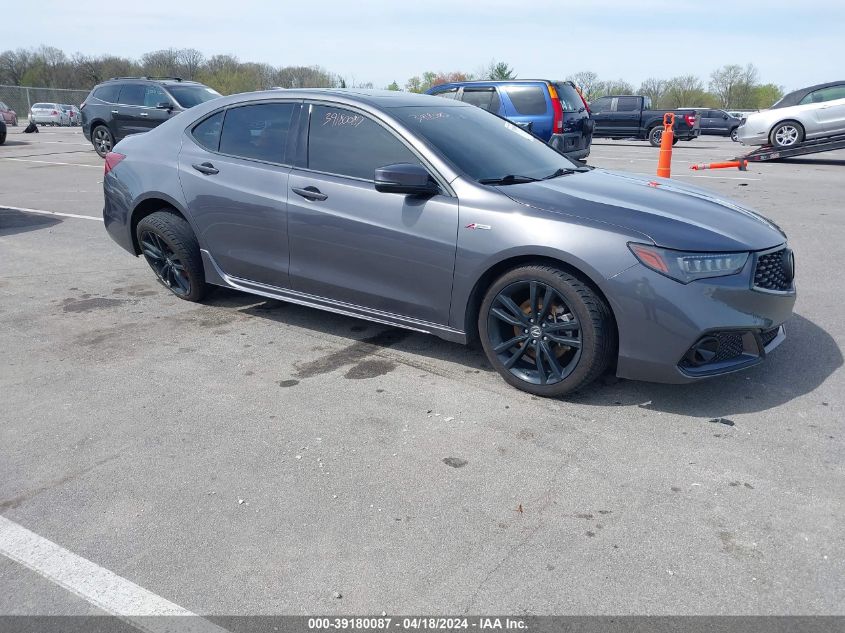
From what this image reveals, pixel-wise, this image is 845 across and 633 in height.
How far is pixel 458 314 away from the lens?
430 centimetres

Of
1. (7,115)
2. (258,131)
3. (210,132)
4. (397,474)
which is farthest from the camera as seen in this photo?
(7,115)

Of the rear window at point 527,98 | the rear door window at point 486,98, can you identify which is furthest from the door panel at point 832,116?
the rear door window at point 486,98

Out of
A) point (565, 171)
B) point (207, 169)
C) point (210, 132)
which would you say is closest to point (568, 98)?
point (565, 171)

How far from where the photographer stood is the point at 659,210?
4105mm

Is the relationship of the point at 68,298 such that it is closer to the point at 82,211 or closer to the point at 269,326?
the point at 269,326

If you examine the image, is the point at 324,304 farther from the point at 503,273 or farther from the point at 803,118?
the point at 803,118

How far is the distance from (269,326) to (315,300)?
662 millimetres

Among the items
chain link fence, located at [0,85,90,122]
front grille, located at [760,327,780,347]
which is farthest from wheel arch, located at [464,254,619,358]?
chain link fence, located at [0,85,90,122]

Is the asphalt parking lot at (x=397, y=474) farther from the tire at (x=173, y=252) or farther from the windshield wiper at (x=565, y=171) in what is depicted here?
the windshield wiper at (x=565, y=171)

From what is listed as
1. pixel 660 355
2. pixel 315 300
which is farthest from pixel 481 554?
pixel 315 300

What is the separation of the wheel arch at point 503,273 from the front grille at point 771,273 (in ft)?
2.73

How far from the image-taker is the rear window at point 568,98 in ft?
44.6

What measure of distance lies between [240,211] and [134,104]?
1407 centimetres

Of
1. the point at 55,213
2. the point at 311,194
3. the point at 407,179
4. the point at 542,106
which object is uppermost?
the point at 542,106
